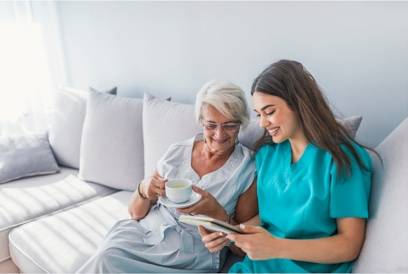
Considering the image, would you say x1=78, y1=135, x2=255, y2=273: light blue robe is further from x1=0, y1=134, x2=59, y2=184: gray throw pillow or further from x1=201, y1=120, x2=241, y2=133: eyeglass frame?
x1=0, y1=134, x2=59, y2=184: gray throw pillow

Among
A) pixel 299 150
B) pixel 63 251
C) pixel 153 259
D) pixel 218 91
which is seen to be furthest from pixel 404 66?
pixel 63 251

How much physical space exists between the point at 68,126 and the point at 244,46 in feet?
4.03

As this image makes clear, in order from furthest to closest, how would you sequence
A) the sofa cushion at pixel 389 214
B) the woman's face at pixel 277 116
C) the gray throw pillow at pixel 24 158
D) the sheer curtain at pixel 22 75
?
1. the sheer curtain at pixel 22 75
2. the gray throw pillow at pixel 24 158
3. the woman's face at pixel 277 116
4. the sofa cushion at pixel 389 214

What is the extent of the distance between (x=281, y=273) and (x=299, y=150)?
15.6 inches

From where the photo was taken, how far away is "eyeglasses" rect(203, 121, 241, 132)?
1.46 metres

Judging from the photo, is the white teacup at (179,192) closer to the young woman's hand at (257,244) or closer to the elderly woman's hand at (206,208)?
the elderly woman's hand at (206,208)

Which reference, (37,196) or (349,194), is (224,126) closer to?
(349,194)

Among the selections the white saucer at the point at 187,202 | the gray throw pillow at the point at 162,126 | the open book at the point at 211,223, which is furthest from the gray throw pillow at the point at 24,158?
the open book at the point at 211,223

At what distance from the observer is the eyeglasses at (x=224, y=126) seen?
146cm

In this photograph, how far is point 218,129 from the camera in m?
1.46

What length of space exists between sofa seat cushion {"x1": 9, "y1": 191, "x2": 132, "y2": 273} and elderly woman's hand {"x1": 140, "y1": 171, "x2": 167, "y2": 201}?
13.4 inches

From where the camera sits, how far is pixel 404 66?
5.07 feet

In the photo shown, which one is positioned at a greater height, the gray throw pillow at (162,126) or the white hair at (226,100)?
the white hair at (226,100)

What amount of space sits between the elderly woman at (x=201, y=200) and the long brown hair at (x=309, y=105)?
251 mm
